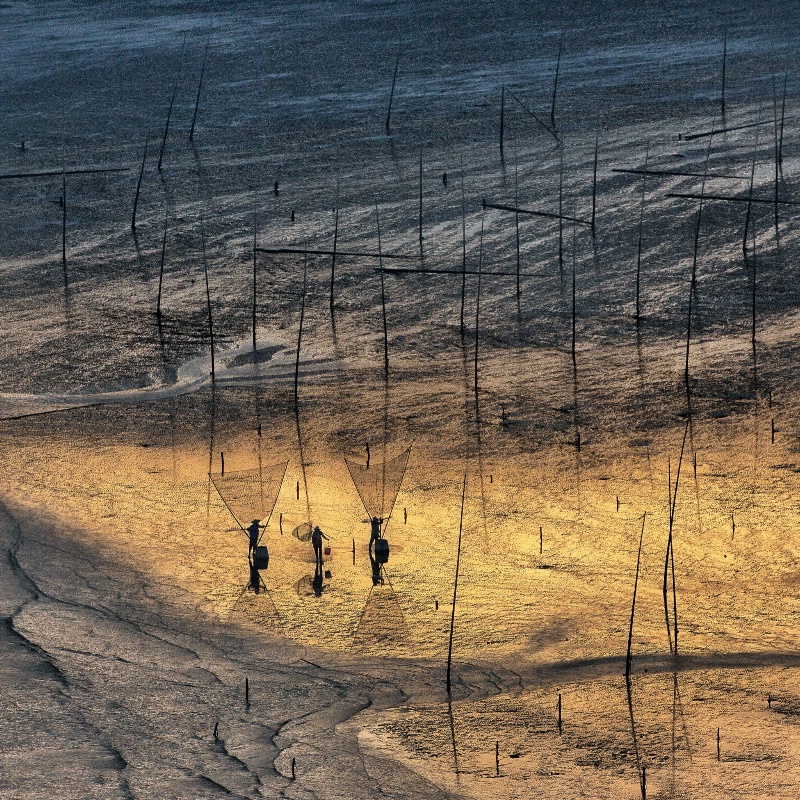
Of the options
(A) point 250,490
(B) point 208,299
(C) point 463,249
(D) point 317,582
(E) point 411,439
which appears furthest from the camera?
(C) point 463,249

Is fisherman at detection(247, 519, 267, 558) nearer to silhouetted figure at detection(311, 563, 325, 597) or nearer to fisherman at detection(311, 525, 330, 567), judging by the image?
fisherman at detection(311, 525, 330, 567)

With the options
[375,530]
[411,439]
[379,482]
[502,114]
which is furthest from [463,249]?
[375,530]

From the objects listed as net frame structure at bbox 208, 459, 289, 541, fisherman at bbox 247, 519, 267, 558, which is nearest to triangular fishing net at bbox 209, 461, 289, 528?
net frame structure at bbox 208, 459, 289, 541

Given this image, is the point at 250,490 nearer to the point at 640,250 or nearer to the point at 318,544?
the point at 318,544

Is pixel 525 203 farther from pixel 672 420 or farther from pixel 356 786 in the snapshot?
pixel 356 786

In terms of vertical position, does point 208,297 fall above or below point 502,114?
below

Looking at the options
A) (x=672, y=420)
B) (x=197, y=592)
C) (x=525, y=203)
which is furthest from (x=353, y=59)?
(x=197, y=592)

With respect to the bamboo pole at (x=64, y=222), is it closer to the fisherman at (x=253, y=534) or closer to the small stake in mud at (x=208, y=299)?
the small stake in mud at (x=208, y=299)
